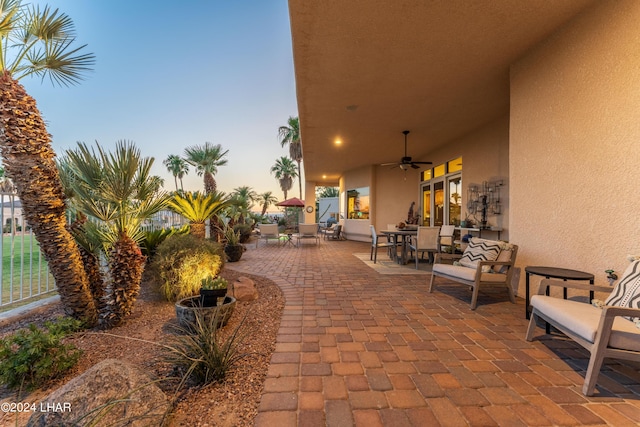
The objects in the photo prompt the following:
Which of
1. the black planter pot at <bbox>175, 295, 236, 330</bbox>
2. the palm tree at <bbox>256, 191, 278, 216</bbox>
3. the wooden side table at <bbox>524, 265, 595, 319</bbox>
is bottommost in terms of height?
the black planter pot at <bbox>175, 295, 236, 330</bbox>

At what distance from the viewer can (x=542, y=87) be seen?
3.45 meters

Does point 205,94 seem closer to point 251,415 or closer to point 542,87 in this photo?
point 542,87

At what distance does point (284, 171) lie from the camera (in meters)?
24.9

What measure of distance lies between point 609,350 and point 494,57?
3.69 m

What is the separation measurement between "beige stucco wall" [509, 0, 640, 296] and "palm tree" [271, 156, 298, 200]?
2184 centimetres

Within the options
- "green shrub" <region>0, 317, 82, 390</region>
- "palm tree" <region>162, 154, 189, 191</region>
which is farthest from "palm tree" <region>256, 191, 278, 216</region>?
"green shrub" <region>0, 317, 82, 390</region>

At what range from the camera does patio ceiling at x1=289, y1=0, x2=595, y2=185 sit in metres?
2.79

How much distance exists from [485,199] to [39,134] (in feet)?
24.1

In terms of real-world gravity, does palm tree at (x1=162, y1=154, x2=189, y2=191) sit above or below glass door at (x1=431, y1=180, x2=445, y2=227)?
above

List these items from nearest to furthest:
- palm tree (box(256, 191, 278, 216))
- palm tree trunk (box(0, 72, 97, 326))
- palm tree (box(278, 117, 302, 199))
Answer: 1. palm tree trunk (box(0, 72, 97, 326))
2. palm tree (box(278, 117, 302, 199))
3. palm tree (box(256, 191, 278, 216))

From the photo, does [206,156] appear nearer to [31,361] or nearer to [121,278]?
[121,278]

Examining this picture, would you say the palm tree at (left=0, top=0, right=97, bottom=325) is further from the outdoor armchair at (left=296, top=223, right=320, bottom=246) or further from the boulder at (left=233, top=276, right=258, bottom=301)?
the outdoor armchair at (left=296, top=223, right=320, bottom=246)

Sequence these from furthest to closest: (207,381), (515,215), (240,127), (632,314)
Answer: (240,127)
(515,215)
(207,381)
(632,314)

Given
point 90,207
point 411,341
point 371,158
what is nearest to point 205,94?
point 371,158
